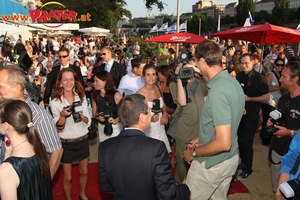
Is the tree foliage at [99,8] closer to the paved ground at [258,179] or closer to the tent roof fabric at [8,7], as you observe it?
the tent roof fabric at [8,7]

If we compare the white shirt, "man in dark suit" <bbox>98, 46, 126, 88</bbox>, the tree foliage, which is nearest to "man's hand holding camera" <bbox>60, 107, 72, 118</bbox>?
the white shirt

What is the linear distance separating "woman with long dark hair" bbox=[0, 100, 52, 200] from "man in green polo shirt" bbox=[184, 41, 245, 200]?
57.0 inches

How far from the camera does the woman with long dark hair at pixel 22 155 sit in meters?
1.92

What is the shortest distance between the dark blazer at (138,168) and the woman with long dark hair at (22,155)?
20.9 inches

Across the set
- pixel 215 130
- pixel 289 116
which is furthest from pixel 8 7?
pixel 215 130

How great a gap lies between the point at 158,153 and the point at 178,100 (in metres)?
1.74

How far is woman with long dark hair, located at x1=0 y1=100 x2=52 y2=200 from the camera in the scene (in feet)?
6.31

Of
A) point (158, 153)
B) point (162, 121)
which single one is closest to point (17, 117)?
point (158, 153)

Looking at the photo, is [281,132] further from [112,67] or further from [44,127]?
[112,67]

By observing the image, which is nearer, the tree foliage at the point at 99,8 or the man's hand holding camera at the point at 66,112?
the man's hand holding camera at the point at 66,112

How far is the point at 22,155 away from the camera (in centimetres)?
202

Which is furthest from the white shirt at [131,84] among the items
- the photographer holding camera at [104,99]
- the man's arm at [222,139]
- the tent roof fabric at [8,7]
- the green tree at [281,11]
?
the green tree at [281,11]

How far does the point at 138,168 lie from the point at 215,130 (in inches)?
33.2

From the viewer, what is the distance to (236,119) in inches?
101
